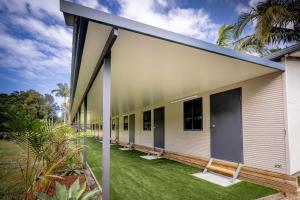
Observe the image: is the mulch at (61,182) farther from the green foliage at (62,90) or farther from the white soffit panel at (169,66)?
the green foliage at (62,90)

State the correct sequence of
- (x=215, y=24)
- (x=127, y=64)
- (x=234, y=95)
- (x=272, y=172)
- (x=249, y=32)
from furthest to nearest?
(x=215, y=24) → (x=249, y=32) → (x=234, y=95) → (x=272, y=172) → (x=127, y=64)

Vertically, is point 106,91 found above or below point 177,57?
below

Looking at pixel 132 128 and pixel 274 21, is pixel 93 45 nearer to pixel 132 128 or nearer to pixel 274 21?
pixel 274 21

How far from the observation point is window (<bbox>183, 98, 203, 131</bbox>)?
6.77m

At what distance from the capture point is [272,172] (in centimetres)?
424

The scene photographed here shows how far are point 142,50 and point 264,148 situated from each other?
360cm

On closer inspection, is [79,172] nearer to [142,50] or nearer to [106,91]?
[106,91]

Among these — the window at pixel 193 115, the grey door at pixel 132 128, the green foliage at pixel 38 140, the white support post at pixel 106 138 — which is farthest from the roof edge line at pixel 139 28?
the grey door at pixel 132 128

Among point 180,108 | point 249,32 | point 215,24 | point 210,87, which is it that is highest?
point 215,24

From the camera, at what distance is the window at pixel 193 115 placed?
6.77 metres

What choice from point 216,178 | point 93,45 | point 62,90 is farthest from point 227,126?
point 62,90

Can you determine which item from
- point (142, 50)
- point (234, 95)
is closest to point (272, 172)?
point (234, 95)

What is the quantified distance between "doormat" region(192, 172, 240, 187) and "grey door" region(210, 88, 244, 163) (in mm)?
531

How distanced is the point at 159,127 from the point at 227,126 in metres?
4.62
